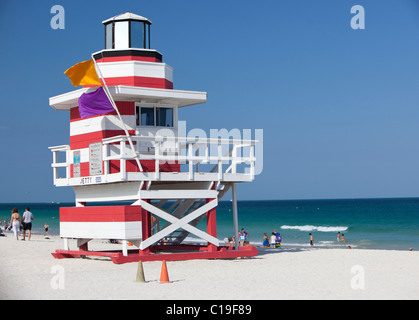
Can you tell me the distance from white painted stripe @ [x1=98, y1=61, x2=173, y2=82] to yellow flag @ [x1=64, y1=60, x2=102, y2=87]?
0.97 metres

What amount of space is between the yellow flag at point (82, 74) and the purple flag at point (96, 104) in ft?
1.29

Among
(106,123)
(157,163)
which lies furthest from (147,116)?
(157,163)

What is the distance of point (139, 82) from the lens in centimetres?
2003

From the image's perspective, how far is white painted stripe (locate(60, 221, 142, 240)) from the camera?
18.1 m

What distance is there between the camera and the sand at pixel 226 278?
13.6m

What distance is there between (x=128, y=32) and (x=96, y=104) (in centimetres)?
291

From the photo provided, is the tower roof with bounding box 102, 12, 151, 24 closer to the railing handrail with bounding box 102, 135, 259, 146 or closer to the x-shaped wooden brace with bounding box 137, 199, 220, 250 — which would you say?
the railing handrail with bounding box 102, 135, 259, 146

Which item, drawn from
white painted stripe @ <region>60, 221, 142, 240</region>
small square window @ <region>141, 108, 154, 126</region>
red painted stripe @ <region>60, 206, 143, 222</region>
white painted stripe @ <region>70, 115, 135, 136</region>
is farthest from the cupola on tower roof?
white painted stripe @ <region>60, 221, 142, 240</region>

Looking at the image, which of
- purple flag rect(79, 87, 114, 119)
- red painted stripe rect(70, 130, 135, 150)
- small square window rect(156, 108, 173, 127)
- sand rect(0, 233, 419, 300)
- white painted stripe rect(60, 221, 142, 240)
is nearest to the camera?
sand rect(0, 233, 419, 300)

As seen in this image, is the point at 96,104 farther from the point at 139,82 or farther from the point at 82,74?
the point at 139,82

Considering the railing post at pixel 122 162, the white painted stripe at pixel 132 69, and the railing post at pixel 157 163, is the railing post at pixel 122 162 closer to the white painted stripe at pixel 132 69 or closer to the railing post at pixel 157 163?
the railing post at pixel 157 163

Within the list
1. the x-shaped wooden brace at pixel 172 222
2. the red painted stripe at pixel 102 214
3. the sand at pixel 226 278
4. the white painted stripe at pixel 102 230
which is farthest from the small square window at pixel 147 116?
the sand at pixel 226 278

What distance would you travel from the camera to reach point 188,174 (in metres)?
19.2
